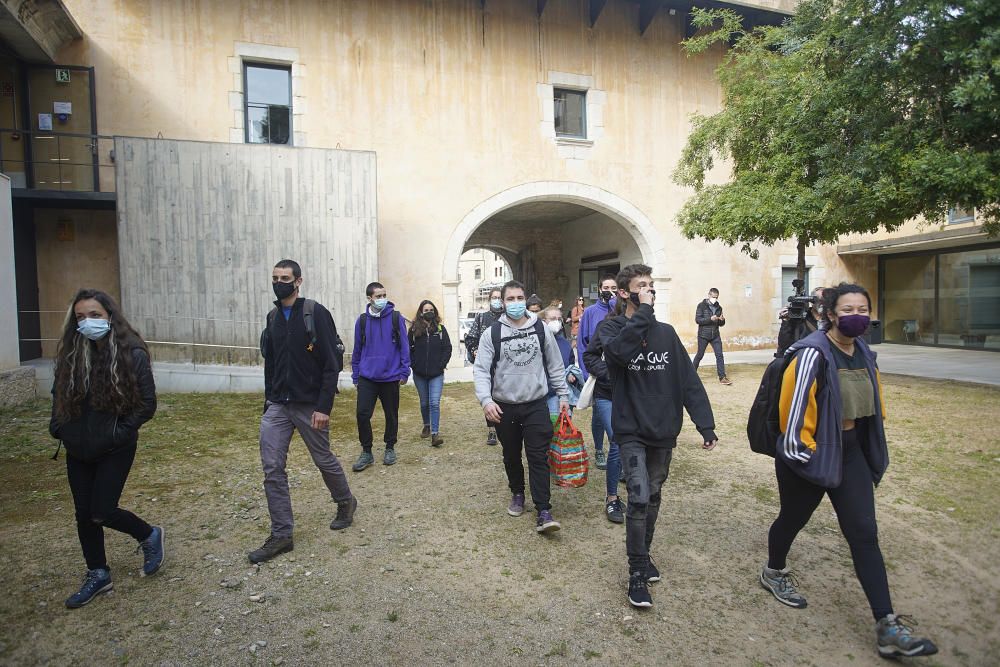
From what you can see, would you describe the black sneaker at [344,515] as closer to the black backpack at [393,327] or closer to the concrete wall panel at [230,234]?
the black backpack at [393,327]

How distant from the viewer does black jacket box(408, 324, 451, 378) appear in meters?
6.09

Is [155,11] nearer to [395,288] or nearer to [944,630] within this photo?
[395,288]

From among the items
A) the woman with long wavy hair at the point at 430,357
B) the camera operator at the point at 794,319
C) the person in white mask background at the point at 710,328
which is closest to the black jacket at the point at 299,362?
the woman with long wavy hair at the point at 430,357

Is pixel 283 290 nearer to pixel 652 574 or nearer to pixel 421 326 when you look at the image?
pixel 421 326

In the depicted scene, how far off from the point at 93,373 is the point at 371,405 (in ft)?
8.59

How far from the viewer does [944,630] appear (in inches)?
108

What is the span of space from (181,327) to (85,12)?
6226 mm

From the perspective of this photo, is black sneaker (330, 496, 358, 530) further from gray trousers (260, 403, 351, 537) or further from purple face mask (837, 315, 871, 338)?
purple face mask (837, 315, 871, 338)

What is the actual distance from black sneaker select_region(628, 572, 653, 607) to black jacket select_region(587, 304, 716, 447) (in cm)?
70

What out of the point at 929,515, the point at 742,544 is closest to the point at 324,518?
the point at 742,544

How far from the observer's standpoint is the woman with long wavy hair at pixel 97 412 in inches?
116

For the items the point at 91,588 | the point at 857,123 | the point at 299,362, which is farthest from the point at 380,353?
the point at 857,123

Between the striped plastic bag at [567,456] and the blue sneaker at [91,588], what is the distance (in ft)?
8.92

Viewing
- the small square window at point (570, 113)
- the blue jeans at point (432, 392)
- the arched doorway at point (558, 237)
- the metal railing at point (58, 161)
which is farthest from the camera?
the small square window at point (570, 113)
